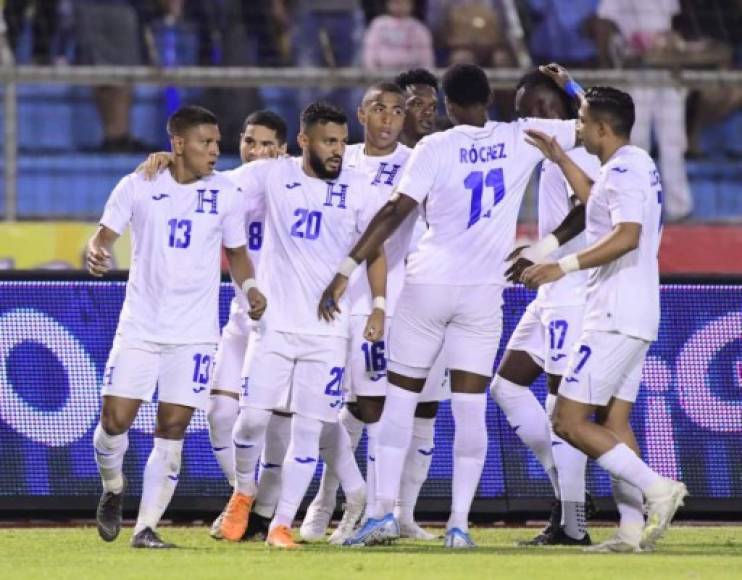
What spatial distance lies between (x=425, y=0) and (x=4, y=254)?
208 inches

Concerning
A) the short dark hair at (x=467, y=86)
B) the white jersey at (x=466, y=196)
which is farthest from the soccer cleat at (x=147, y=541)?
the short dark hair at (x=467, y=86)

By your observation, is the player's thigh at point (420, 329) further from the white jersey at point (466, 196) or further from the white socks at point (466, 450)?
the white socks at point (466, 450)

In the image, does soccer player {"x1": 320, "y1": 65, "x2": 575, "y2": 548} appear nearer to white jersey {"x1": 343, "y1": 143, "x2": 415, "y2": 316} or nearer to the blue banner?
white jersey {"x1": 343, "y1": 143, "x2": 415, "y2": 316}

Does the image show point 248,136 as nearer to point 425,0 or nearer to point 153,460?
point 153,460

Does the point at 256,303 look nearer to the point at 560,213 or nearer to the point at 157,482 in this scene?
the point at 157,482

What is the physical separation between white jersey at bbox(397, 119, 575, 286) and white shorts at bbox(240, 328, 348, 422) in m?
0.58

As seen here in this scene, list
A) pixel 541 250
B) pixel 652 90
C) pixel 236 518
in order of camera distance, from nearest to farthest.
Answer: pixel 541 250 < pixel 236 518 < pixel 652 90

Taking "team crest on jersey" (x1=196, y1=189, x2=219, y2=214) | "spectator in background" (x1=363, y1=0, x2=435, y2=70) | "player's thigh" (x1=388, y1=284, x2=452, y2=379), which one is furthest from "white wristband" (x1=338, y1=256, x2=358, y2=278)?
"spectator in background" (x1=363, y1=0, x2=435, y2=70)

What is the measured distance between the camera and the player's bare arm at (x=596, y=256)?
27.6 feet

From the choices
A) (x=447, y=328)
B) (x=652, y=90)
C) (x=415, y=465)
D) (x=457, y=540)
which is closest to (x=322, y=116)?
(x=447, y=328)

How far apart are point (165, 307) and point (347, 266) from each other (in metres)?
0.93

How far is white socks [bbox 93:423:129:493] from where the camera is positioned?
916 cm

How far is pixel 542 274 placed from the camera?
332 inches

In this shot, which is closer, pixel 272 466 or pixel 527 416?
pixel 272 466
